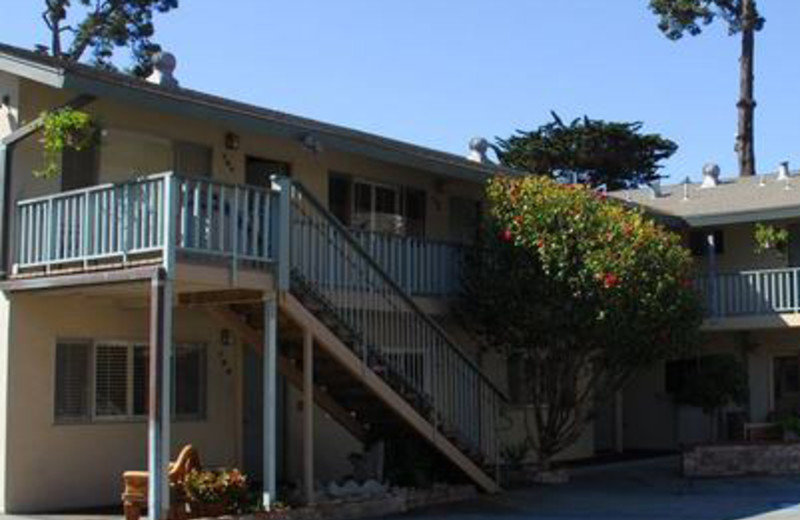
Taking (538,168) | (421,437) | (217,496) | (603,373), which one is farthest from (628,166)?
(217,496)

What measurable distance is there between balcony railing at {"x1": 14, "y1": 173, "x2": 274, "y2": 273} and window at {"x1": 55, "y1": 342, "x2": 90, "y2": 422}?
1404mm

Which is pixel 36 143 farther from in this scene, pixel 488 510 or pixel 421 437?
pixel 488 510

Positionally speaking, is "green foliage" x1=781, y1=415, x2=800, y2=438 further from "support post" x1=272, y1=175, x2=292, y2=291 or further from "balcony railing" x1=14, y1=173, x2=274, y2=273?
"balcony railing" x1=14, y1=173, x2=274, y2=273

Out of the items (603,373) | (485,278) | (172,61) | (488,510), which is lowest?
(488,510)

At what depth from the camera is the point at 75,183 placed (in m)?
15.8

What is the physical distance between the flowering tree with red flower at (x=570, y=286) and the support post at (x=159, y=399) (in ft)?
22.8

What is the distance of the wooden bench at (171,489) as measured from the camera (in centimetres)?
1326

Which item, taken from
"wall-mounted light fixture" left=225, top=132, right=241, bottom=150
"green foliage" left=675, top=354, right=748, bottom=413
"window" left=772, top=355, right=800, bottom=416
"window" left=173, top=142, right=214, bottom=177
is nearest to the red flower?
"wall-mounted light fixture" left=225, top=132, right=241, bottom=150

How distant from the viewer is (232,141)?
17.7 m

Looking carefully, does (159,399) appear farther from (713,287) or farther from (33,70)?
(713,287)

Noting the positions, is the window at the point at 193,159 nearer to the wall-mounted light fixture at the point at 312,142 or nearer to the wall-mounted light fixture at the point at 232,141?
the wall-mounted light fixture at the point at 232,141

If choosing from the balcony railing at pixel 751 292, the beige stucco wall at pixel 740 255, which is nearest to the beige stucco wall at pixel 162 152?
the balcony railing at pixel 751 292

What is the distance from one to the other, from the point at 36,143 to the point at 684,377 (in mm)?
15932

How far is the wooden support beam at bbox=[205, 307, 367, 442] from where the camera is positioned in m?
15.7
